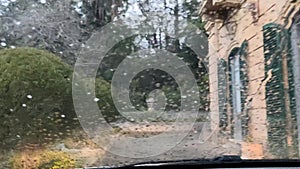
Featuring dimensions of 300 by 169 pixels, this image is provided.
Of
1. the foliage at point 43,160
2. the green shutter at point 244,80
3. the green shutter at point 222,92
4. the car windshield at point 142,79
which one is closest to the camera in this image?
the foliage at point 43,160

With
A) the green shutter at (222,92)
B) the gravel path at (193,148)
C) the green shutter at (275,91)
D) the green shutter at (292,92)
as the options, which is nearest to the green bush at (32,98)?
the gravel path at (193,148)

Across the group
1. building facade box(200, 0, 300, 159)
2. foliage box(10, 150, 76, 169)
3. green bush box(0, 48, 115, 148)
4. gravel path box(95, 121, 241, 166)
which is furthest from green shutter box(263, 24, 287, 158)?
green bush box(0, 48, 115, 148)

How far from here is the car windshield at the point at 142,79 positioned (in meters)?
3.74

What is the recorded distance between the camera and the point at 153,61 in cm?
→ 428

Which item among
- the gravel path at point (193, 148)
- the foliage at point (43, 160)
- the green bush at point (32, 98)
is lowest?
the foliage at point (43, 160)

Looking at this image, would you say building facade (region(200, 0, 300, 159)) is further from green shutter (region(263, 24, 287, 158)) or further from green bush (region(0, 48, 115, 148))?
green bush (region(0, 48, 115, 148))

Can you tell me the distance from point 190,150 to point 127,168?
6.60 feet

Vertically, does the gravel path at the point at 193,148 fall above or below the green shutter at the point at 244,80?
below

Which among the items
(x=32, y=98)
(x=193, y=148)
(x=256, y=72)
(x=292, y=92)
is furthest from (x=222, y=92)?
(x=32, y=98)

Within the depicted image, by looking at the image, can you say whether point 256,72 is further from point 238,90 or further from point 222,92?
point 222,92

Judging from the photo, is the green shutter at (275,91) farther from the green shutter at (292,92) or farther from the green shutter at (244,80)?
the green shutter at (244,80)

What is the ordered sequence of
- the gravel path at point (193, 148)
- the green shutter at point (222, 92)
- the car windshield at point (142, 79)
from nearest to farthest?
the gravel path at point (193, 148) < the car windshield at point (142, 79) < the green shutter at point (222, 92)

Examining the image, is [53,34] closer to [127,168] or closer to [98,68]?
[98,68]

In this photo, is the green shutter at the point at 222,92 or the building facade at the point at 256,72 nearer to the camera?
the building facade at the point at 256,72
